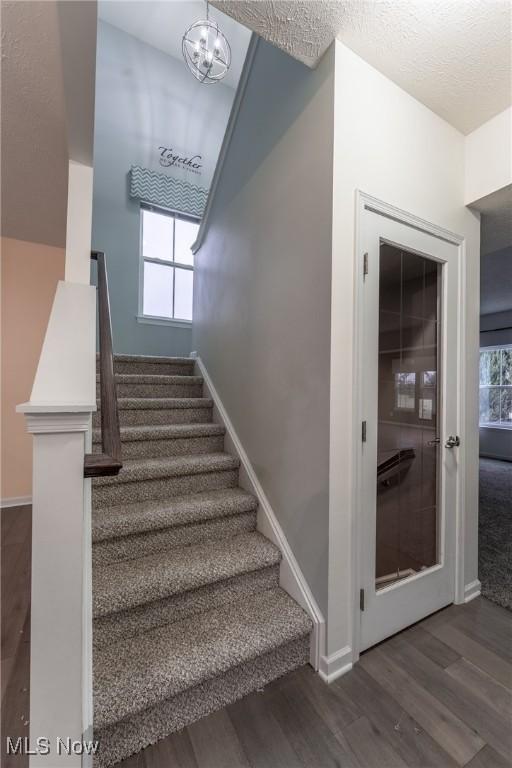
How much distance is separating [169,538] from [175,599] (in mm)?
309

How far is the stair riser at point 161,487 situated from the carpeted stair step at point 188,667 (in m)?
0.66

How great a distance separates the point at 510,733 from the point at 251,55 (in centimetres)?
364

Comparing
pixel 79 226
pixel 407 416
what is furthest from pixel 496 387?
pixel 79 226

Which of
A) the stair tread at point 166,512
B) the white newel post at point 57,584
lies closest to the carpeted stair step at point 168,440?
the stair tread at point 166,512

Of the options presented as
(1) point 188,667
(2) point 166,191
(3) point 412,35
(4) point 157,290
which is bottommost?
(1) point 188,667

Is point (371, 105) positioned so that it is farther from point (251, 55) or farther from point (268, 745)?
point (268, 745)

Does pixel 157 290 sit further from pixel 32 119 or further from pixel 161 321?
pixel 32 119

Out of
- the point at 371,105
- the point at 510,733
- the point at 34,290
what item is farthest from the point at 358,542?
the point at 34,290

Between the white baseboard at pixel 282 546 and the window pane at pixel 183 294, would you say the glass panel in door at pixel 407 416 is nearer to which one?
the white baseboard at pixel 282 546

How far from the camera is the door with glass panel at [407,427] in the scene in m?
1.56

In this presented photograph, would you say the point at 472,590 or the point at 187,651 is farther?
the point at 472,590

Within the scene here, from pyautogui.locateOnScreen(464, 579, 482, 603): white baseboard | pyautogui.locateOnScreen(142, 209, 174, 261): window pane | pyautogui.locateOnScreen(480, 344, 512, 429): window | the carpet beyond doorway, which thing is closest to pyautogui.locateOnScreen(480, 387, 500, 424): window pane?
pyautogui.locateOnScreen(480, 344, 512, 429): window

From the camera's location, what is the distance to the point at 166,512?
173 cm

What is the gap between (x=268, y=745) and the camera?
1155mm
